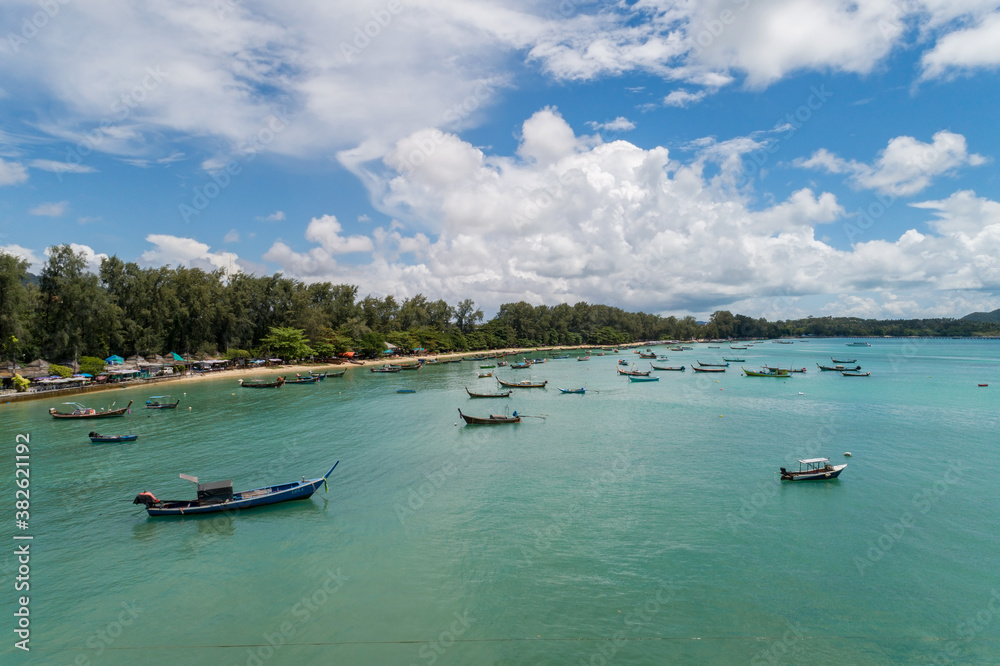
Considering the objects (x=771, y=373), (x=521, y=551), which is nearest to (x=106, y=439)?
(x=521, y=551)

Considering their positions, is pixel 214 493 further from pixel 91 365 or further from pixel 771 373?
pixel 771 373

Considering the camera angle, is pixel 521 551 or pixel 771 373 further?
pixel 771 373

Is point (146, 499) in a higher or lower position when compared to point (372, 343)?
lower

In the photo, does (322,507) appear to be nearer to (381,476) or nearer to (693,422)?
(381,476)

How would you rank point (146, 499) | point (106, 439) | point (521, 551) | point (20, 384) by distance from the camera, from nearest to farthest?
point (521, 551) → point (146, 499) → point (106, 439) → point (20, 384)

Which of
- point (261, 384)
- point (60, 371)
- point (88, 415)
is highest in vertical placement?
point (60, 371)

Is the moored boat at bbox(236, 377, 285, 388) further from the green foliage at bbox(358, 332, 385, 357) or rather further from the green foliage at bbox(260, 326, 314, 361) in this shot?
the green foliage at bbox(358, 332, 385, 357)

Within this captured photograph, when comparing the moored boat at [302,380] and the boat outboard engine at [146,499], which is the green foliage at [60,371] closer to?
the moored boat at [302,380]
